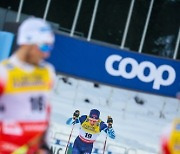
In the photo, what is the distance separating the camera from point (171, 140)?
374 cm

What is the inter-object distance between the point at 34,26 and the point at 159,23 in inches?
716

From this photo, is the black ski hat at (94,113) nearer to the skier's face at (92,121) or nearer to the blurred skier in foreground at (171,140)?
the skier's face at (92,121)

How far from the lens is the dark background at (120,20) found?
63.0 ft

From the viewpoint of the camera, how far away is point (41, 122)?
3.42 metres

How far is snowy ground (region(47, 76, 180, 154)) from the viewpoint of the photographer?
14.9 m

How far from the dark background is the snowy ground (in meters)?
2.25

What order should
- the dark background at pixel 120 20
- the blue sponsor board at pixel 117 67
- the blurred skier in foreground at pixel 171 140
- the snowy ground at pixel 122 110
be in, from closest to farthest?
the blurred skier in foreground at pixel 171 140 → the blue sponsor board at pixel 117 67 → the snowy ground at pixel 122 110 → the dark background at pixel 120 20

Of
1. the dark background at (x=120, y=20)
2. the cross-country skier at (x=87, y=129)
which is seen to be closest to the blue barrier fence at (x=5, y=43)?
the cross-country skier at (x=87, y=129)

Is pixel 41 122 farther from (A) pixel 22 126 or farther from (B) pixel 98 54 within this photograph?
(B) pixel 98 54

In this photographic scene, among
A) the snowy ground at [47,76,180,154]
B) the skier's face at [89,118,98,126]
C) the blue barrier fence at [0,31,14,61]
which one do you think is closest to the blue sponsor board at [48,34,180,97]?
the blue barrier fence at [0,31,14,61]

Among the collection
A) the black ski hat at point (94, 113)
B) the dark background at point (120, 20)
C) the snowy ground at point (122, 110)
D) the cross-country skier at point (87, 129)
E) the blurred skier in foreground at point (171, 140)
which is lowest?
the snowy ground at point (122, 110)

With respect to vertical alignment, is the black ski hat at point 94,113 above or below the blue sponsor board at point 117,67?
below

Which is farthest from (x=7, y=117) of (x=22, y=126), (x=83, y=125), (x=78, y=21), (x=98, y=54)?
(x=78, y=21)

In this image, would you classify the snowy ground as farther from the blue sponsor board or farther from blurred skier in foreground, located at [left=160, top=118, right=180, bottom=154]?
blurred skier in foreground, located at [left=160, top=118, right=180, bottom=154]
